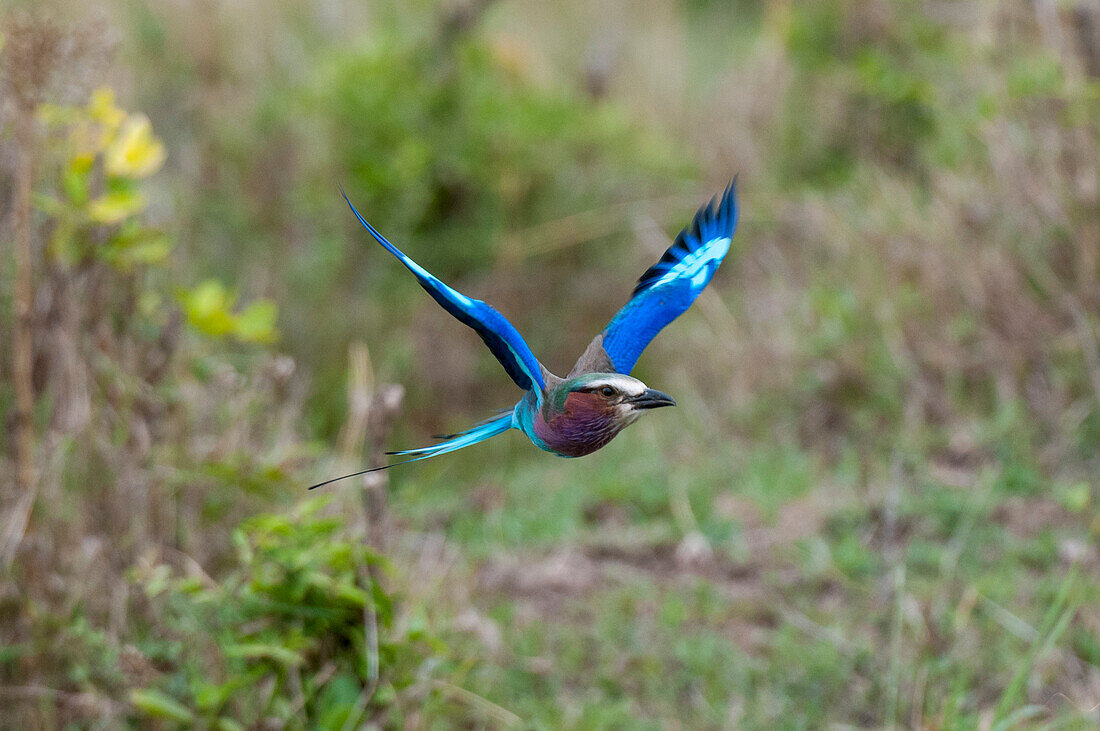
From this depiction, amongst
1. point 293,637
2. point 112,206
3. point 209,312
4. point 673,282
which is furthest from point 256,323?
point 673,282

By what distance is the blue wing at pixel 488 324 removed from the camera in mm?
421

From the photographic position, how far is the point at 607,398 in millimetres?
467

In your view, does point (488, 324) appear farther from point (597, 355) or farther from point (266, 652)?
point (266, 652)

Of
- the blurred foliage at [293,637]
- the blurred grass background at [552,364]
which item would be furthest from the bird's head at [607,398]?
the blurred foliage at [293,637]

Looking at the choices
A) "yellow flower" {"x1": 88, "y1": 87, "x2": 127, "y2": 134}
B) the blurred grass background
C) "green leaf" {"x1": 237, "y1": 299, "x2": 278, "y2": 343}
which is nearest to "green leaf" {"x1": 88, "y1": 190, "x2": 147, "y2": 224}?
the blurred grass background

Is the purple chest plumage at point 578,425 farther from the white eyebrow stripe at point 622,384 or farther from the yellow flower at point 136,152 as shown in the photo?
the yellow flower at point 136,152

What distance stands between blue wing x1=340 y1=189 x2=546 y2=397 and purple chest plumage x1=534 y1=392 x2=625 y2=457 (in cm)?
2

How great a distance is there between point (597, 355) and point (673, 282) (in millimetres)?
95

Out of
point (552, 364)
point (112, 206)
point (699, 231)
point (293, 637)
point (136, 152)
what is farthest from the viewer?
point (552, 364)

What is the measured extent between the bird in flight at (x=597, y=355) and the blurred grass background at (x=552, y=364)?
49 cm

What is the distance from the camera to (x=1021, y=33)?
18.1ft

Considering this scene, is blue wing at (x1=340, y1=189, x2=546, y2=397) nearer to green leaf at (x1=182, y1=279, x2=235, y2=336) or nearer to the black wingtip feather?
the black wingtip feather

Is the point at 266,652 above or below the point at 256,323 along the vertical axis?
below

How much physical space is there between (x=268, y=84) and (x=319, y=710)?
A: 18.9 feet
